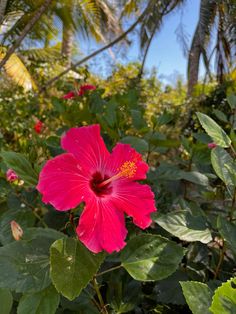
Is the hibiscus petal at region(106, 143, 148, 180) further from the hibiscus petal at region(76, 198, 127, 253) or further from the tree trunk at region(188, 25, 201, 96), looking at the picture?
the tree trunk at region(188, 25, 201, 96)

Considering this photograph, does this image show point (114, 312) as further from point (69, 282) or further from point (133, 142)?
point (133, 142)

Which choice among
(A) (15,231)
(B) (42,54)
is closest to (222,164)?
(A) (15,231)

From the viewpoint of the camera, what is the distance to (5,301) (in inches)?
24.5

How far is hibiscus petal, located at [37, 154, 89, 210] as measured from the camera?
24.3 inches

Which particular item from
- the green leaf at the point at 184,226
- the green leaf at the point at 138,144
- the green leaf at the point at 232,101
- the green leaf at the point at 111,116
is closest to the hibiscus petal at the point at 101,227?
the green leaf at the point at 184,226

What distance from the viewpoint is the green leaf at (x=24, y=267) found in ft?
1.97

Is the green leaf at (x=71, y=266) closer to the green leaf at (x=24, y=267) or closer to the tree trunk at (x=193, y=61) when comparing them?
the green leaf at (x=24, y=267)

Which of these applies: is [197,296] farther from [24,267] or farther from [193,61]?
[193,61]

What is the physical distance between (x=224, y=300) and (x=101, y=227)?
0.82ft

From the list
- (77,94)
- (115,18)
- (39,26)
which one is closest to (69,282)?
(77,94)

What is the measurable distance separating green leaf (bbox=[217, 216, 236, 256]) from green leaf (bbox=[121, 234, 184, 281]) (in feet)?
0.29

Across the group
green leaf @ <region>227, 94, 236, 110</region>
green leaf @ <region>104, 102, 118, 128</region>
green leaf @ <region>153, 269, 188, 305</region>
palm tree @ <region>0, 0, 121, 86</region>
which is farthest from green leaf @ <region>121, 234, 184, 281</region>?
palm tree @ <region>0, 0, 121, 86</region>

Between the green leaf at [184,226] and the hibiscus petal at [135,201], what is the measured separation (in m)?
0.04

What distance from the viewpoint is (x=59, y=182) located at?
0.63m
